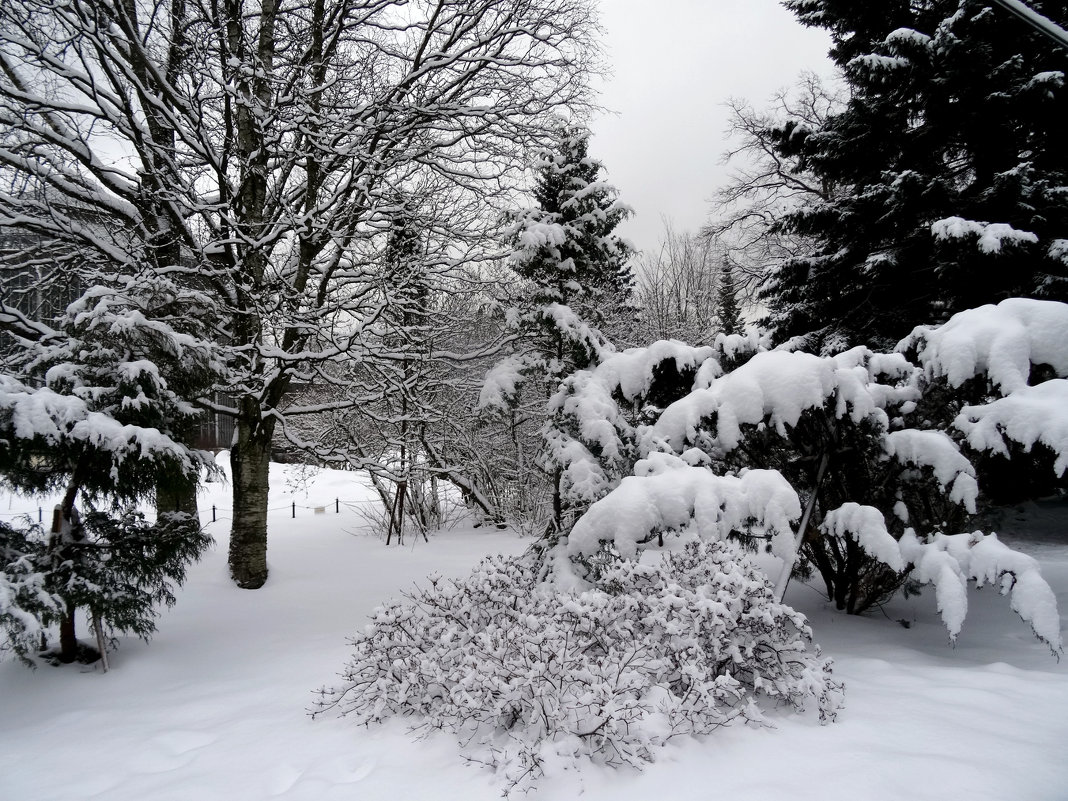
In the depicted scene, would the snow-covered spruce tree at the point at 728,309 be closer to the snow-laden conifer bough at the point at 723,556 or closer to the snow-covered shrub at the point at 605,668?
the snow-laden conifer bough at the point at 723,556

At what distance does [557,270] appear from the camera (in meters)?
7.60

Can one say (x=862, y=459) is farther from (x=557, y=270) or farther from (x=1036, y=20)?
(x=557, y=270)

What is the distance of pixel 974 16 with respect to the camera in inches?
313

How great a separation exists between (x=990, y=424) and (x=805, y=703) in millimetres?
2135

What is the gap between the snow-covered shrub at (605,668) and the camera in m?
2.77

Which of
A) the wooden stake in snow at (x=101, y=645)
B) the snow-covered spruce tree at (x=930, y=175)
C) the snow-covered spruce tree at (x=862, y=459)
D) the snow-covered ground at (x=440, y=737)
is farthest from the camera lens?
the snow-covered spruce tree at (x=930, y=175)

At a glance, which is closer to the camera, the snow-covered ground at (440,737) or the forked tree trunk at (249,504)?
the snow-covered ground at (440,737)

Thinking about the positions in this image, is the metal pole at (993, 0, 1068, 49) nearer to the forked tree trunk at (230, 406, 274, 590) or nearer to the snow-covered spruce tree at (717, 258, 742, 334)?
the forked tree trunk at (230, 406, 274, 590)

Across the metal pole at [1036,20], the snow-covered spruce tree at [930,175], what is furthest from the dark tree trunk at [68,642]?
the snow-covered spruce tree at [930,175]

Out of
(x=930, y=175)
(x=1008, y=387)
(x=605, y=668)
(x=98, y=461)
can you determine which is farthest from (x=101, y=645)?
(x=930, y=175)

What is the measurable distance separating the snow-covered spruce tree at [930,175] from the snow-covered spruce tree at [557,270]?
3634 millimetres

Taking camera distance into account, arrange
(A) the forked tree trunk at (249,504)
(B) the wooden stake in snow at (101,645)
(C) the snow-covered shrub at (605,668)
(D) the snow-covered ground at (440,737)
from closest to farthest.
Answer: (D) the snow-covered ground at (440,737)
(C) the snow-covered shrub at (605,668)
(B) the wooden stake in snow at (101,645)
(A) the forked tree trunk at (249,504)

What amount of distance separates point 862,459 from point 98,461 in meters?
5.65

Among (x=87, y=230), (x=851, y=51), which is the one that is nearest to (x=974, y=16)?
(x=851, y=51)
